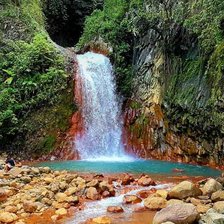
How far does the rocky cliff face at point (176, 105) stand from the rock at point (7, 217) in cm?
907

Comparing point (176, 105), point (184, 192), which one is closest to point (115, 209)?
point (184, 192)

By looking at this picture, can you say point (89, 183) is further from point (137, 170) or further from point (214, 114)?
point (214, 114)

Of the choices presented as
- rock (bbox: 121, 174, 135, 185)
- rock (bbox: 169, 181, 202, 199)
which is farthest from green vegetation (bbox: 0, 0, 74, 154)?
rock (bbox: 169, 181, 202, 199)

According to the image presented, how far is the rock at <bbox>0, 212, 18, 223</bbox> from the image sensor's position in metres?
8.41

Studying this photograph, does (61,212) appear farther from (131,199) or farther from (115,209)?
(131,199)

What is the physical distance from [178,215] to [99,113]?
12867mm

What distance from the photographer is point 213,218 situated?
720 cm

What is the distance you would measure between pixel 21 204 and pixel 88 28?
17421 mm

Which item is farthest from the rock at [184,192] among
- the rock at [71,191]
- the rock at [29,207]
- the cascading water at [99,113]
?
the cascading water at [99,113]

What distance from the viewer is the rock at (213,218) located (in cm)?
703

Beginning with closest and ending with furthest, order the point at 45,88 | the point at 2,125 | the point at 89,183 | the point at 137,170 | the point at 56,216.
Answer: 1. the point at 56,216
2. the point at 89,183
3. the point at 137,170
4. the point at 2,125
5. the point at 45,88

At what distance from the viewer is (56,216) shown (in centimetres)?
877

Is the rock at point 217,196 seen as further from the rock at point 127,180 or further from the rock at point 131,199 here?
the rock at point 127,180

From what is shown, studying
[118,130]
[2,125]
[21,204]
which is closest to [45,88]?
[2,125]
